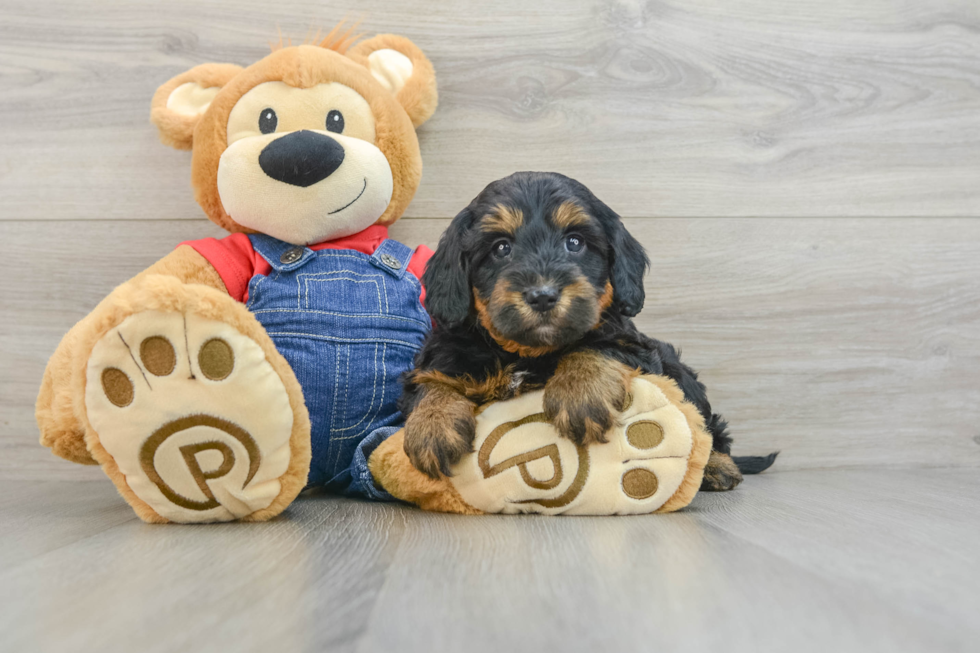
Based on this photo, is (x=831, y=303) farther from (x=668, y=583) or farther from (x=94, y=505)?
(x=94, y=505)

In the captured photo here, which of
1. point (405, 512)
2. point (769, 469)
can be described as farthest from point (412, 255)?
point (769, 469)

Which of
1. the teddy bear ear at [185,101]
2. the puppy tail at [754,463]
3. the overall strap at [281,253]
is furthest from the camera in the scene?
the puppy tail at [754,463]

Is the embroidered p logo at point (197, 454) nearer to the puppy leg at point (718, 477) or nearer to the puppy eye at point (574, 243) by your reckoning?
the puppy eye at point (574, 243)

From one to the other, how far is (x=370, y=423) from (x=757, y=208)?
158cm

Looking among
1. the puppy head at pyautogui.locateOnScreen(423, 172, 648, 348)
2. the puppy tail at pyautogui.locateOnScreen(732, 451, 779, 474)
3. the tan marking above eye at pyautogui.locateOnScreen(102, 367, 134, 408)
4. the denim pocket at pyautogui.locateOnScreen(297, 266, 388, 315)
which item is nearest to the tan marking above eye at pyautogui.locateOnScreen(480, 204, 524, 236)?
the puppy head at pyautogui.locateOnScreen(423, 172, 648, 348)

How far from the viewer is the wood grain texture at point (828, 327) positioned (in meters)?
2.44

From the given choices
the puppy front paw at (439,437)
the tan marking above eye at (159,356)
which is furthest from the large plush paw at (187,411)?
the puppy front paw at (439,437)

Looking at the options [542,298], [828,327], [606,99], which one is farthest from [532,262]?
[828,327]

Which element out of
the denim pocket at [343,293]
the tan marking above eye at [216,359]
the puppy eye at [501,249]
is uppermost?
the puppy eye at [501,249]

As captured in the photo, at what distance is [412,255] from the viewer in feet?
6.79

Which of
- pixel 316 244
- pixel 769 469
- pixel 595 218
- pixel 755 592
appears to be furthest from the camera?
pixel 769 469

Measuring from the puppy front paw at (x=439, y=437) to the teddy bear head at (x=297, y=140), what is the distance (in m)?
0.67

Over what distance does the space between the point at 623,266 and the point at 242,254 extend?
41.4 inches

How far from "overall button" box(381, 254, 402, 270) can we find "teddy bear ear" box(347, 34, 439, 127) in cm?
50
